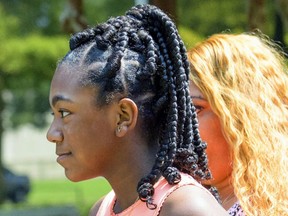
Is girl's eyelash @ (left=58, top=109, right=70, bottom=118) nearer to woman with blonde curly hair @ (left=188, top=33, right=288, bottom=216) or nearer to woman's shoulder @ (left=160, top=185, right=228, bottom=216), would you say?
woman's shoulder @ (left=160, top=185, right=228, bottom=216)

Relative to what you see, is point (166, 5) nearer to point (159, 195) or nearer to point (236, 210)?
point (236, 210)

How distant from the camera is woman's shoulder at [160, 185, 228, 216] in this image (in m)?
2.06

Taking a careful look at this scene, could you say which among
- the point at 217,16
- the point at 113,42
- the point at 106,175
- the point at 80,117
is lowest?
the point at 217,16

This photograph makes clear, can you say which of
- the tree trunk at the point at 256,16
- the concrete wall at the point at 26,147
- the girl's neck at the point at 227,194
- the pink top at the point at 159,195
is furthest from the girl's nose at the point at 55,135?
the concrete wall at the point at 26,147

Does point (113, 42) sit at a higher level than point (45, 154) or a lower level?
higher

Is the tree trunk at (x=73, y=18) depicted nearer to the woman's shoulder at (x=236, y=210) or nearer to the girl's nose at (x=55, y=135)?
the woman's shoulder at (x=236, y=210)

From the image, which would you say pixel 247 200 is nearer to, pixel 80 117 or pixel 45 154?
pixel 80 117

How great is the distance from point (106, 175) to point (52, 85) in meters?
0.26

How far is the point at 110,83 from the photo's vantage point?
2.17 meters

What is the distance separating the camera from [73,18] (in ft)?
21.0

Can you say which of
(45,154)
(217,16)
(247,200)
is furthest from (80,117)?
(45,154)

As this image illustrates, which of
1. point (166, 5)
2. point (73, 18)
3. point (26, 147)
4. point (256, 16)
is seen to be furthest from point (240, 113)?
point (26, 147)

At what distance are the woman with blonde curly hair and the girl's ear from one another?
71cm

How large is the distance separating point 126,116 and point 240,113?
2.62ft
